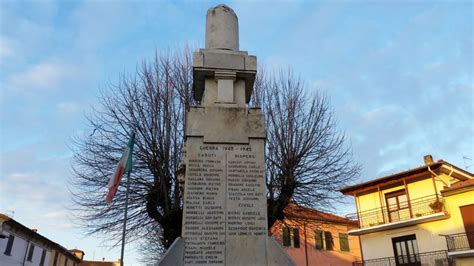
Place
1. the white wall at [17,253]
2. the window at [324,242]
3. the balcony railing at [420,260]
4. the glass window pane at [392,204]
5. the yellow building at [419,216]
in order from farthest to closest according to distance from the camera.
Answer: the window at [324,242], the white wall at [17,253], the glass window pane at [392,204], the yellow building at [419,216], the balcony railing at [420,260]

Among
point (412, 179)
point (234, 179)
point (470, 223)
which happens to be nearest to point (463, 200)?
point (470, 223)

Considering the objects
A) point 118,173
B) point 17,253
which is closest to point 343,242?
point 17,253

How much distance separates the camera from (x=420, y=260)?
2398cm

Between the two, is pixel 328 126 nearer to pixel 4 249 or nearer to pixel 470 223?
pixel 470 223

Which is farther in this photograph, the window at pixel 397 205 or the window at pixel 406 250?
the window at pixel 397 205

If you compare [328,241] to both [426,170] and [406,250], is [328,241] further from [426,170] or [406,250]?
[426,170]

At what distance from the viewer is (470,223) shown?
23.0 metres

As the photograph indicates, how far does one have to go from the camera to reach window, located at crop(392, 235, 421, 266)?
80.8 ft

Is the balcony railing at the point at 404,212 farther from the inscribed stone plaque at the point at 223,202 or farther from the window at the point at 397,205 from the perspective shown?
the inscribed stone plaque at the point at 223,202

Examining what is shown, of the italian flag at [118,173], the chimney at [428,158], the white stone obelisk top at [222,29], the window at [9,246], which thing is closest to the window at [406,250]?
the chimney at [428,158]

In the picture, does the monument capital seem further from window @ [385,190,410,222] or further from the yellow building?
window @ [385,190,410,222]

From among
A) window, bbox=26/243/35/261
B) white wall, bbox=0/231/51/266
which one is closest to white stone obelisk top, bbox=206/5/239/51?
white wall, bbox=0/231/51/266

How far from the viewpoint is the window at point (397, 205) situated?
26.4 meters

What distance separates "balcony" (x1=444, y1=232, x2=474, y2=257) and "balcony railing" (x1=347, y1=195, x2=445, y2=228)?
5.96ft
